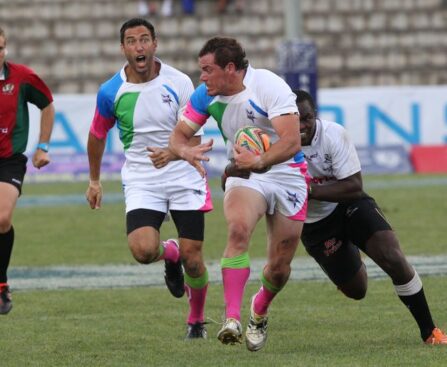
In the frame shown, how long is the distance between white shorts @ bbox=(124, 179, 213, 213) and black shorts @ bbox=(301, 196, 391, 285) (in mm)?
801

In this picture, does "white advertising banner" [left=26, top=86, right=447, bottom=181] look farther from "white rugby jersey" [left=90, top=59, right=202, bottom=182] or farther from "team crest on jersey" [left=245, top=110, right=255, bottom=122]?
"team crest on jersey" [left=245, top=110, right=255, bottom=122]

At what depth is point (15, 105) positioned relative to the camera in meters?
9.96

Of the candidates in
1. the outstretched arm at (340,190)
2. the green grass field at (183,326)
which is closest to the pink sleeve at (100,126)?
the green grass field at (183,326)

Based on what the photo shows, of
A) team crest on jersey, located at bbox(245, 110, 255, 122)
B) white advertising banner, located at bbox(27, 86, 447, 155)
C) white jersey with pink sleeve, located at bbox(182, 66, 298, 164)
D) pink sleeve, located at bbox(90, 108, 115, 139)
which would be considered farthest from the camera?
white advertising banner, located at bbox(27, 86, 447, 155)

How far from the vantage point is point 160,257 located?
934 cm

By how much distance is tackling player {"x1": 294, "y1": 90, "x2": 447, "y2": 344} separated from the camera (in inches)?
338

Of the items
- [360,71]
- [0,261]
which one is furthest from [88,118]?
[0,261]

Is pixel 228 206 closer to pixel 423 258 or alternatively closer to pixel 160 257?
pixel 160 257

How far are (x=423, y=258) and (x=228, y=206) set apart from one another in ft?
20.0

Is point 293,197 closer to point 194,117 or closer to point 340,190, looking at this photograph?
point 340,190

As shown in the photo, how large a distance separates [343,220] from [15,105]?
8.76 ft

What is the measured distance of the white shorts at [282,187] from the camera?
8273 mm

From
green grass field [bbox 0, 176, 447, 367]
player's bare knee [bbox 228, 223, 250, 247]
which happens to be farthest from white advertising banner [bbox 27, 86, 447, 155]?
player's bare knee [bbox 228, 223, 250, 247]

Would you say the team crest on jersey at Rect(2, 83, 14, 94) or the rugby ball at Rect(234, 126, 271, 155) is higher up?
the rugby ball at Rect(234, 126, 271, 155)
